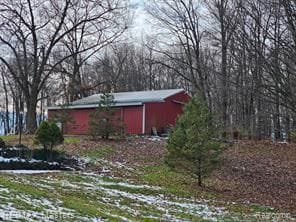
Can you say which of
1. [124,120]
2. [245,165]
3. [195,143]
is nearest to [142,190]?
[195,143]

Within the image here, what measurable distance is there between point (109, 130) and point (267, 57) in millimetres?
13148

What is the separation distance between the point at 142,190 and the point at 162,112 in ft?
66.5

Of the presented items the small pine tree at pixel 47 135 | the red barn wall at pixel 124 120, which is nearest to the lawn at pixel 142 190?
the small pine tree at pixel 47 135

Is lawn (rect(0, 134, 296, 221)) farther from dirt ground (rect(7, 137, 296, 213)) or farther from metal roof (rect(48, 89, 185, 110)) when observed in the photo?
metal roof (rect(48, 89, 185, 110))

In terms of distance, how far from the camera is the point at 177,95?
36.3 meters

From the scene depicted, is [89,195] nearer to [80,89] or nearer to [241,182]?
[241,182]

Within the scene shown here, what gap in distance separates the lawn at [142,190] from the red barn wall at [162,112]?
731 cm

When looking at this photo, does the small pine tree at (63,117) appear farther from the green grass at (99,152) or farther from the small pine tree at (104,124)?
the green grass at (99,152)

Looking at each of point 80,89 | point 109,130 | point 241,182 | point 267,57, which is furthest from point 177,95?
point 267,57

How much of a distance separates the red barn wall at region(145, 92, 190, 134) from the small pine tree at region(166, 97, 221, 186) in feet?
52.6

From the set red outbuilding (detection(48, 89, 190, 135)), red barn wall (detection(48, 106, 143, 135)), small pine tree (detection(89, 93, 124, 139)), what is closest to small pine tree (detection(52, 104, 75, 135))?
red outbuilding (detection(48, 89, 190, 135))

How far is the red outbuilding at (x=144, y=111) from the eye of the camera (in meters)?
34.1

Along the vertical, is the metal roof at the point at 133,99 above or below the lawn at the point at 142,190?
above

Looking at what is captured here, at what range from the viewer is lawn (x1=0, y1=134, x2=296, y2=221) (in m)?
9.59
